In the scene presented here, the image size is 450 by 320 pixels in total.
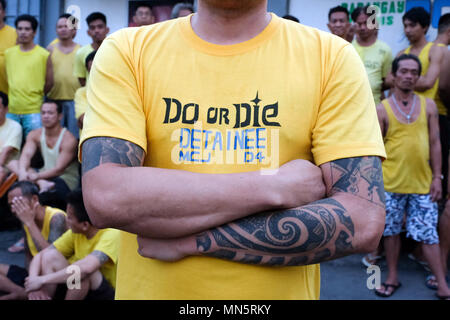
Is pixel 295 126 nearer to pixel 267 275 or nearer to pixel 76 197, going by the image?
pixel 267 275

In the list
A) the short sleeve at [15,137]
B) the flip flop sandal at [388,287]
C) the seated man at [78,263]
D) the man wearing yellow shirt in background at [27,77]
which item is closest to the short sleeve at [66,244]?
the seated man at [78,263]

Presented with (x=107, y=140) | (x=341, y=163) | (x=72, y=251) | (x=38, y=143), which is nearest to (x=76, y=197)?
(x=72, y=251)

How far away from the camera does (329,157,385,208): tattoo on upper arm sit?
1635 mm

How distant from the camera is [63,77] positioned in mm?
7227

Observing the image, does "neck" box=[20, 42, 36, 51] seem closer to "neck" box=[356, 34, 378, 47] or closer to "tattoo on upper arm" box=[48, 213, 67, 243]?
"tattoo on upper arm" box=[48, 213, 67, 243]

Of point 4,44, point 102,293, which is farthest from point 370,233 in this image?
point 4,44

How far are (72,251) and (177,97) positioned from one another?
12.0 ft

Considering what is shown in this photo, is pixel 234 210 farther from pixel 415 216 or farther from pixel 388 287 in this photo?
pixel 415 216

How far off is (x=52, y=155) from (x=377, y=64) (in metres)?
4.17

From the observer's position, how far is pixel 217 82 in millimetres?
1670

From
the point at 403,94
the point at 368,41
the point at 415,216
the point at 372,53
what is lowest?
the point at 415,216
